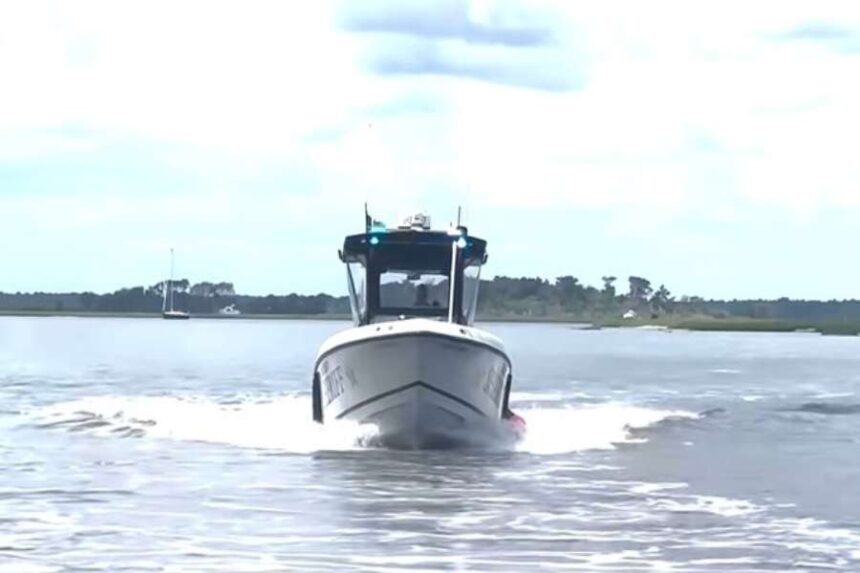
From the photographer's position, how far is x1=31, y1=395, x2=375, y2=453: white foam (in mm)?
30406

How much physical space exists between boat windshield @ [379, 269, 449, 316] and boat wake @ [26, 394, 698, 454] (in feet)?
7.97

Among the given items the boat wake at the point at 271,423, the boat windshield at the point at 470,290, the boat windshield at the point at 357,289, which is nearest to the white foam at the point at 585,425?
the boat wake at the point at 271,423

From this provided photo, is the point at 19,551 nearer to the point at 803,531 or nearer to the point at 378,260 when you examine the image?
the point at 803,531

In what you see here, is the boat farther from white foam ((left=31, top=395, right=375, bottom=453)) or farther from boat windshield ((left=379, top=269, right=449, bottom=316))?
white foam ((left=31, top=395, right=375, bottom=453))

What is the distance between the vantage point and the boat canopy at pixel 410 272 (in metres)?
30.9

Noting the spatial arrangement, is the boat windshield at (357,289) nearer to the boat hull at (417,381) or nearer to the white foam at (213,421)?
the boat hull at (417,381)

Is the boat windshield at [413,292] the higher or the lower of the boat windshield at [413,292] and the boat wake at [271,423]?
the higher

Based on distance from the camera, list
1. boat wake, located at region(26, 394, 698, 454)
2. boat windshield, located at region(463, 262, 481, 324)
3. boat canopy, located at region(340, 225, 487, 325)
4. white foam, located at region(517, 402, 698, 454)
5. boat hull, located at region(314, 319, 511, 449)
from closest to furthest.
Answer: boat hull, located at region(314, 319, 511, 449) → boat canopy, located at region(340, 225, 487, 325) → boat wake, located at region(26, 394, 698, 454) → boat windshield, located at region(463, 262, 481, 324) → white foam, located at region(517, 402, 698, 454)

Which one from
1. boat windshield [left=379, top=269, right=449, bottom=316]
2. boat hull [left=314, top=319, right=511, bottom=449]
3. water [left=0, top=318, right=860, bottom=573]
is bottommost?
water [left=0, top=318, right=860, bottom=573]

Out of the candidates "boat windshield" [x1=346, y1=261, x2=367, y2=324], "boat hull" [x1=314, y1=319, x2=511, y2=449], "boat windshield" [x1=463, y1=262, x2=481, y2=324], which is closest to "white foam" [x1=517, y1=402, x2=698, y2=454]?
"boat hull" [x1=314, y1=319, x2=511, y2=449]

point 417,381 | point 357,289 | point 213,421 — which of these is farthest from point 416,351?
point 213,421

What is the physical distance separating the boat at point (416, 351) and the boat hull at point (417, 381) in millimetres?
16

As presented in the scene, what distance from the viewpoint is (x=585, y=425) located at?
126 ft

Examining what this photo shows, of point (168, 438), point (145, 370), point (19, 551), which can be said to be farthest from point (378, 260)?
point (145, 370)
